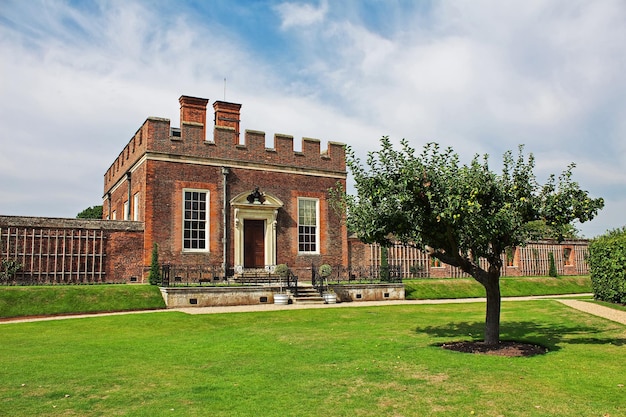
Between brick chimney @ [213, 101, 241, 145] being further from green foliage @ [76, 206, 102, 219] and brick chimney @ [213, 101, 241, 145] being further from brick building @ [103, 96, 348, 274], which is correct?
green foliage @ [76, 206, 102, 219]

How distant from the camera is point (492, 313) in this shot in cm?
1088

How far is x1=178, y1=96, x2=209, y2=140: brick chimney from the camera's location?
2527cm

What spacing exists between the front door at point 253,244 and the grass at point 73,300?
6.27 m

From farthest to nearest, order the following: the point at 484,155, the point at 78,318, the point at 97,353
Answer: the point at 78,318
the point at 484,155
the point at 97,353

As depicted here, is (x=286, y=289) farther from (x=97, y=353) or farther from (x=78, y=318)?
(x=97, y=353)

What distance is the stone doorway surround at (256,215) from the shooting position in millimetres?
24594

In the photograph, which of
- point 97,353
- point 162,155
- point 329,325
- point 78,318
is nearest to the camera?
point 97,353

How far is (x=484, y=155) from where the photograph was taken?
10.9 metres

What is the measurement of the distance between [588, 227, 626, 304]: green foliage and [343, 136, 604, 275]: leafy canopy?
8.70 metres

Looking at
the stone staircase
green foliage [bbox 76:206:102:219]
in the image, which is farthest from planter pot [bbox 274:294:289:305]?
green foliage [bbox 76:206:102:219]

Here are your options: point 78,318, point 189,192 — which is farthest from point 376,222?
point 189,192

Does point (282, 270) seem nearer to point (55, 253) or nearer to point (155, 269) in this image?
point (155, 269)

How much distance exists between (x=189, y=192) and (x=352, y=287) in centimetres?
842

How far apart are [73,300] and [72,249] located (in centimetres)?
465
